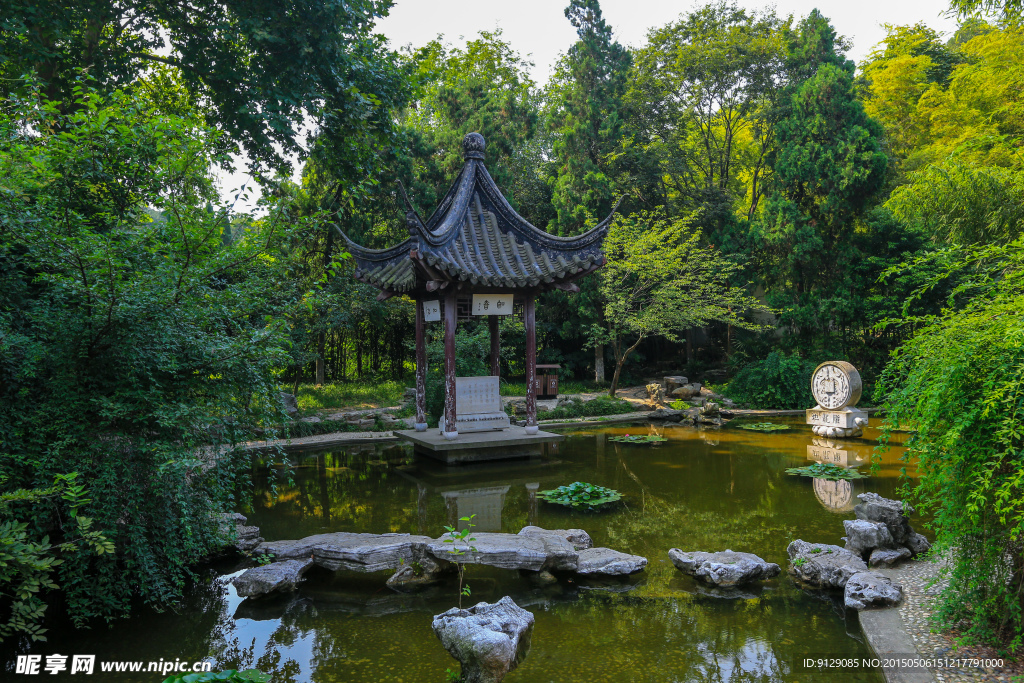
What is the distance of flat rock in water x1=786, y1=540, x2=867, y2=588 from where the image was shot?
4246 mm

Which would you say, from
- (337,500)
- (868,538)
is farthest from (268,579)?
(868,538)

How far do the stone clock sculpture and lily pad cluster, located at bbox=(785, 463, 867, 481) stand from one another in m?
2.82

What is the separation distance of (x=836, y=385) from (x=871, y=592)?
769 cm

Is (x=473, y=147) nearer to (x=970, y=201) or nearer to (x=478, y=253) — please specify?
(x=478, y=253)

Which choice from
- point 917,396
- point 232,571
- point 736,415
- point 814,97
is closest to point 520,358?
point 736,415

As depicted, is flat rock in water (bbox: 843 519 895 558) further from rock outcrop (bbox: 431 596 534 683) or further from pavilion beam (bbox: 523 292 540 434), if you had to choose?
pavilion beam (bbox: 523 292 540 434)

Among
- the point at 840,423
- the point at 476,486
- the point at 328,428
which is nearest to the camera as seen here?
the point at 476,486

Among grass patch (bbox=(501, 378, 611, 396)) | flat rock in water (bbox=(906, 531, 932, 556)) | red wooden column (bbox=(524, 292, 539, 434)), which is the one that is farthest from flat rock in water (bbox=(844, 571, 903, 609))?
grass patch (bbox=(501, 378, 611, 396))

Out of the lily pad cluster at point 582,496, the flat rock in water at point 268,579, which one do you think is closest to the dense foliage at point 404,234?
the flat rock in water at point 268,579

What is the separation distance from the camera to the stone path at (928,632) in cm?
284

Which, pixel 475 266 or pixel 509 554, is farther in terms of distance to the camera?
pixel 475 266

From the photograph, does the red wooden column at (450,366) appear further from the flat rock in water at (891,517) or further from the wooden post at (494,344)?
the flat rock in water at (891,517)

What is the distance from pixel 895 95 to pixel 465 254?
20.6 meters

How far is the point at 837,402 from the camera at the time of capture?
1055 centimetres
